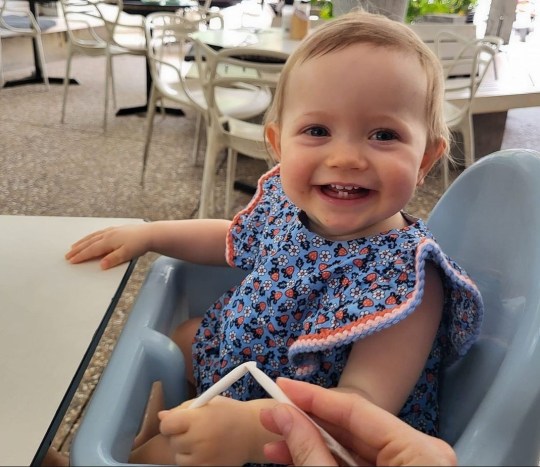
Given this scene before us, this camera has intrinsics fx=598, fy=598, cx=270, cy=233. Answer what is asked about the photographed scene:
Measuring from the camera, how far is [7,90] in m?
4.59

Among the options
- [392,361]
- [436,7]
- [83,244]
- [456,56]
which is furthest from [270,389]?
[436,7]

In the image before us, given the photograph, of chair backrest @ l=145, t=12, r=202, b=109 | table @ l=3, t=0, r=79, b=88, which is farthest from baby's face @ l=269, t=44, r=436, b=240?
table @ l=3, t=0, r=79, b=88

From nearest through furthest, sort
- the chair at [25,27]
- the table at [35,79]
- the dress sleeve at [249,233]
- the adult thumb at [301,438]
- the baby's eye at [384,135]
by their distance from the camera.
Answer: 1. the adult thumb at [301,438]
2. the baby's eye at [384,135]
3. the dress sleeve at [249,233]
4. the chair at [25,27]
5. the table at [35,79]

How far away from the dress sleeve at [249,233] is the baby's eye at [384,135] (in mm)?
279

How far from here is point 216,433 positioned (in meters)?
0.57

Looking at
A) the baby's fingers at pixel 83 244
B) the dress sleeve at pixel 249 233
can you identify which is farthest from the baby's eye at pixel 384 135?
the baby's fingers at pixel 83 244

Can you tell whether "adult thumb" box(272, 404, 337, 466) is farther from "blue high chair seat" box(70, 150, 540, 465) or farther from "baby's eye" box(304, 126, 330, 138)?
"baby's eye" box(304, 126, 330, 138)

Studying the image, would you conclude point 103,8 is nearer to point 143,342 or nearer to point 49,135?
point 49,135

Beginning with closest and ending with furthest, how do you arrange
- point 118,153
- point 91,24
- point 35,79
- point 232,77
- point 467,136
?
point 232,77 < point 467,136 < point 118,153 < point 35,79 < point 91,24

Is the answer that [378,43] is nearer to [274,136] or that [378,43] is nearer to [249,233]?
[274,136]

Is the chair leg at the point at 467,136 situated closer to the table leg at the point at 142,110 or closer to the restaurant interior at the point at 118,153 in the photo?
the restaurant interior at the point at 118,153

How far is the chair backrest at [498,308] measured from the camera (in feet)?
1.87

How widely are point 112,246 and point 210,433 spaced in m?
0.37

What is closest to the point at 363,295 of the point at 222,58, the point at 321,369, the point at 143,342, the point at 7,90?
the point at 321,369
